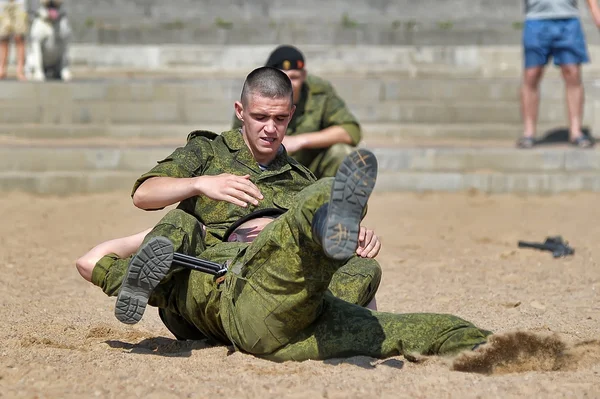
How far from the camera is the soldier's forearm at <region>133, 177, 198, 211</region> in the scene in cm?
475

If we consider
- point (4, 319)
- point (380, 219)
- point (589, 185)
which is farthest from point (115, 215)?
point (589, 185)

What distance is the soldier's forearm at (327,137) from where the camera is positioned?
798 centimetres

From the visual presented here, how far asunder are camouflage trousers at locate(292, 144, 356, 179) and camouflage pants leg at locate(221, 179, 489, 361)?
11.0 ft

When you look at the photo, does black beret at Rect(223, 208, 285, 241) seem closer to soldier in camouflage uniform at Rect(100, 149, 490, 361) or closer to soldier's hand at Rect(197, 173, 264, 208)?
soldier in camouflage uniform at Rect(100, 149, 490, 361)

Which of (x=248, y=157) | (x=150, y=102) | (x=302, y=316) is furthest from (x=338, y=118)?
(x=150, y=102)

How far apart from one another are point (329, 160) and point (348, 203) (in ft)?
13.4

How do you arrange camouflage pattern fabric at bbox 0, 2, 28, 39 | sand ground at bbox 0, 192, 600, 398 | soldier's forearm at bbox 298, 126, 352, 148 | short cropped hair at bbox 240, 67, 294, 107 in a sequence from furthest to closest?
1. camouflage pattern fabric at bbox 0, 2, 28, 39
2. soldier's forearm at bbox 298, 126, 352, 148
3. short cropped hair at bbox 240, 67, 294, 107
4. sand ground at bbox 0, 192, 600, 398

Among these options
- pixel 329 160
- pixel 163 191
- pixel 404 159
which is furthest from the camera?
pixel 404 159

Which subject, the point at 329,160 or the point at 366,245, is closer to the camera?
the point at 366,245

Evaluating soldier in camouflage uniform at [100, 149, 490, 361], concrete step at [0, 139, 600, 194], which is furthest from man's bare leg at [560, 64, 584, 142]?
soldier in camouflage uniform at [100, 149, 490, 361]

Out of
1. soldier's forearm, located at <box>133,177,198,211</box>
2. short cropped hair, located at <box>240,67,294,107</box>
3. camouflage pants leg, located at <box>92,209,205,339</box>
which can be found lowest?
camouflage pants leg, located at <box>92,209,205,339</box>

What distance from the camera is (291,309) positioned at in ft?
14.4

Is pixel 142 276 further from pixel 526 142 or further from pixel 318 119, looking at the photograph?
pixel 526 142

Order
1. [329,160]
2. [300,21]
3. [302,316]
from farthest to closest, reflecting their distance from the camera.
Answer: [300,21] < [329,160] < [302,316]
